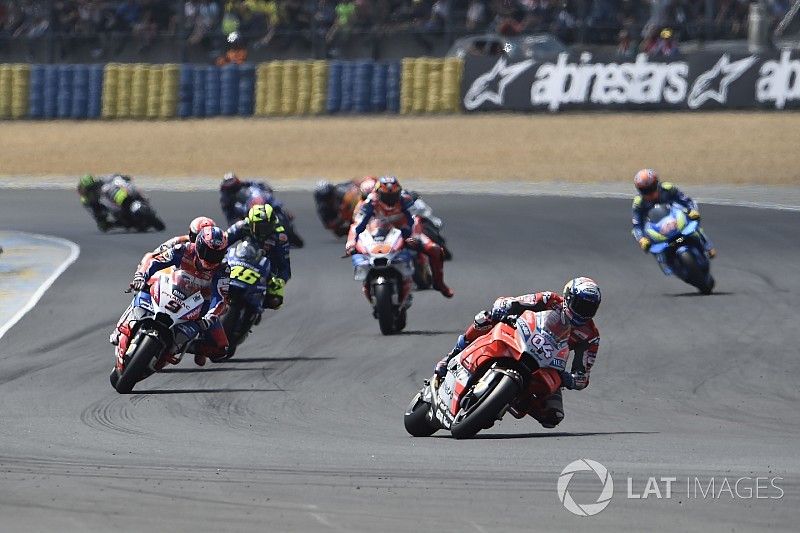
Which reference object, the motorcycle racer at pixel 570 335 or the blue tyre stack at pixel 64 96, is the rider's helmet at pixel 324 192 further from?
the blue tyre stack at pixel 64 96

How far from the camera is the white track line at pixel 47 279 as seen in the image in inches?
660

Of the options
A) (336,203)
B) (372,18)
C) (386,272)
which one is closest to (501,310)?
(386,272)

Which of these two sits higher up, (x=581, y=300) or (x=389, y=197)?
(x=581, y=300)

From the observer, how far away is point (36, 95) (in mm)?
41375

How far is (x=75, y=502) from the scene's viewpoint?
8.16 m

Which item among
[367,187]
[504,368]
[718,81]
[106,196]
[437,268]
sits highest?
[504,368]

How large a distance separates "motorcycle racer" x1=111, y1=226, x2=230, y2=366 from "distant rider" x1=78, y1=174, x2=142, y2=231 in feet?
40.8

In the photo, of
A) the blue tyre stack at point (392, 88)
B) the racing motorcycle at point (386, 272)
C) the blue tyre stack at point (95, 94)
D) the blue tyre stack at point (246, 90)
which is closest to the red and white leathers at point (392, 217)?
the racing motorcycle at point (386, 272)

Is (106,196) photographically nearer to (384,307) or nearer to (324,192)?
(324,192)

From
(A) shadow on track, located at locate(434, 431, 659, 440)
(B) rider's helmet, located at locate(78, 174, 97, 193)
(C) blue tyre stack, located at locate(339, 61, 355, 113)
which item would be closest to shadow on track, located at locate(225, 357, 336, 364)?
(A) shadow on track, located at locate(434, 431, 659, 440)

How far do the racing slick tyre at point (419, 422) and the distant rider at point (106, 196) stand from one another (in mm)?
15471

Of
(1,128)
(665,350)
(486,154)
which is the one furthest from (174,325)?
(1,128)

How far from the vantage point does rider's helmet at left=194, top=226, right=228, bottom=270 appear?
42.9 feet

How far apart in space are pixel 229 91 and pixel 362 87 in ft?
12.1
